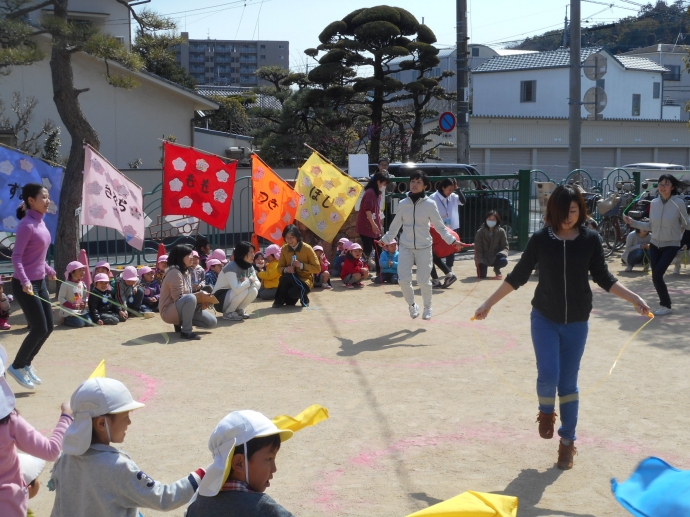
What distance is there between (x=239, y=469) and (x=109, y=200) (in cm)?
804

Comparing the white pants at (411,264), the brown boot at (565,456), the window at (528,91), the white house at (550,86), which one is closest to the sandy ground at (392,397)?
the brown boot at (565,456)

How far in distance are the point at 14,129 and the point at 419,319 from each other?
1357 cm

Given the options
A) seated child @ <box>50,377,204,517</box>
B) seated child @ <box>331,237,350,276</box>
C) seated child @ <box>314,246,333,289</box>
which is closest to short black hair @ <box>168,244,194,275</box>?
seated child @ <box>314,246,333,289</box>

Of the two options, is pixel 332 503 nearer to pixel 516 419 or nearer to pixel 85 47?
pixel 516 419

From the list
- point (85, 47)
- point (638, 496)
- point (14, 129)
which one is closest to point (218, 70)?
point (14, 129)

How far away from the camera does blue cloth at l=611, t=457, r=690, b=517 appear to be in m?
2.23

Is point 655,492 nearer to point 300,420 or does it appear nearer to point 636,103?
point 300,420

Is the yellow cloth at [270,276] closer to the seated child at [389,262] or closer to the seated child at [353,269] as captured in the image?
the seated child at [353,269]

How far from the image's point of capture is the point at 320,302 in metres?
11.6

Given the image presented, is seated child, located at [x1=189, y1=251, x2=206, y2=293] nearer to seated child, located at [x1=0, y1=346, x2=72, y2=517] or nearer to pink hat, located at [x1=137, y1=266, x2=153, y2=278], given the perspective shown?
pink hat, located at [x1=137, y1=266, x2=153, y2=278]

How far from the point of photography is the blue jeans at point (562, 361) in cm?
517

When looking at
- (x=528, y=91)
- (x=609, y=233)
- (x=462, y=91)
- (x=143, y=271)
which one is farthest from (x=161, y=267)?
(x=528, y=91)

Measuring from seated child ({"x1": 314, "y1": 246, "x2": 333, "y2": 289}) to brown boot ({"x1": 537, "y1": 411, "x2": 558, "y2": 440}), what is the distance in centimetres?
755

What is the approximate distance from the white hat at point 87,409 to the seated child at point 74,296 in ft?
23.2
